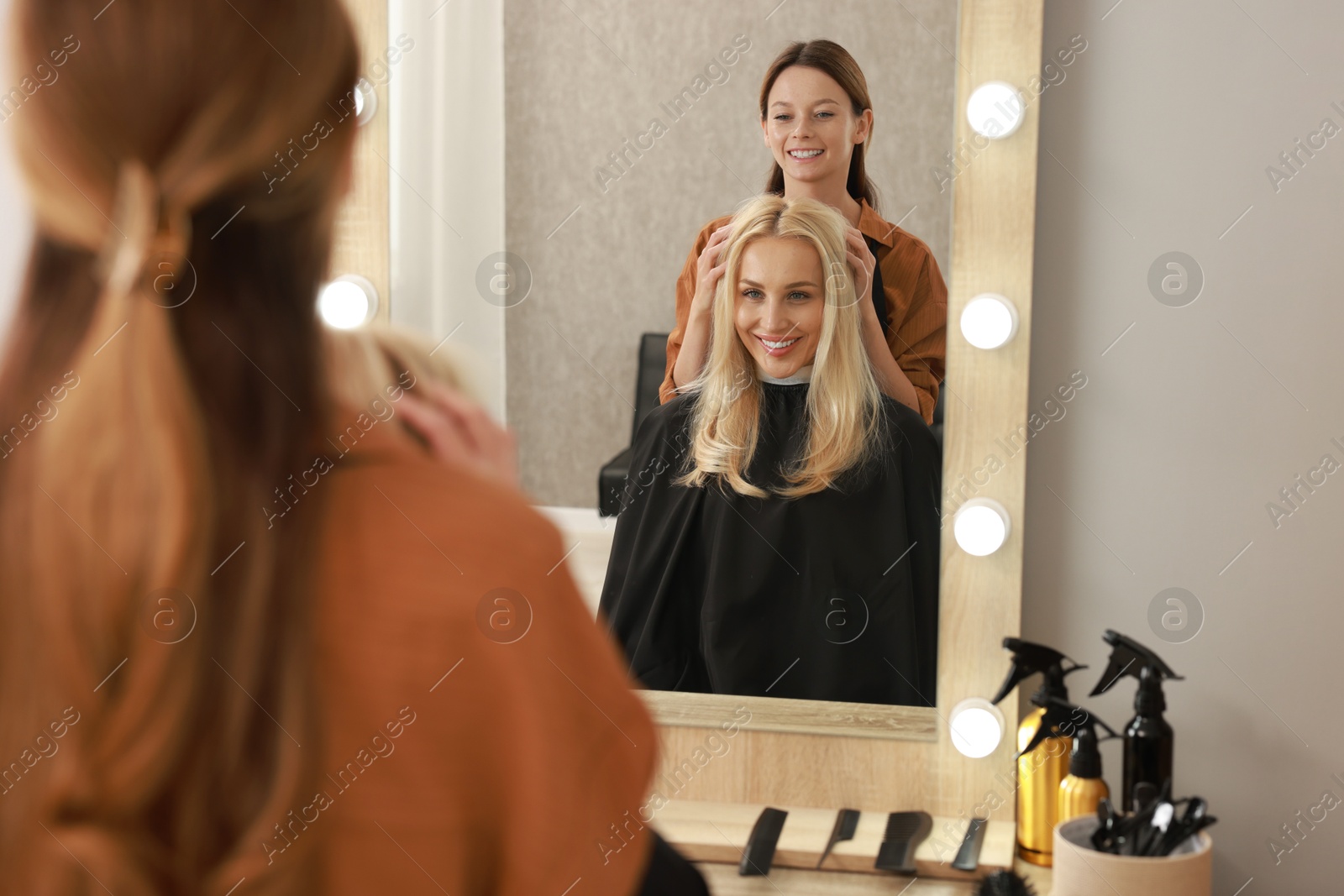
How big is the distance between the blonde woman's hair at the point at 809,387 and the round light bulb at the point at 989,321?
0.30 ft

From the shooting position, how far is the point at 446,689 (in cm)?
46

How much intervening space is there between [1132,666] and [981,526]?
0.17 metres

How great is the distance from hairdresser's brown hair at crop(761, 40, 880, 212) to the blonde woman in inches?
1.6

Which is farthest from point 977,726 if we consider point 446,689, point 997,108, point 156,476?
point 156,476

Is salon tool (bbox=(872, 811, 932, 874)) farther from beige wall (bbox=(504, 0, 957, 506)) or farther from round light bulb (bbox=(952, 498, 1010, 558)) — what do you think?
beige wall (bbox=(504, 0, 957, 506))

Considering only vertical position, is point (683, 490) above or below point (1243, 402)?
below

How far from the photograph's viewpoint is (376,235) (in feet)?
3.49

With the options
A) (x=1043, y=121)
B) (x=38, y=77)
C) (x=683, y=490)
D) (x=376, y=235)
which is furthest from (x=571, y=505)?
(x=38, y=77)

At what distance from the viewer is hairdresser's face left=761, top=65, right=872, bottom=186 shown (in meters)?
0.95

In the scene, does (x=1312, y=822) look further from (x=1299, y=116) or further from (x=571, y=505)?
(x=571, y=505)

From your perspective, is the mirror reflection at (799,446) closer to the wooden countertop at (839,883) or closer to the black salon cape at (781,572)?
the black salon cape at (781,572)

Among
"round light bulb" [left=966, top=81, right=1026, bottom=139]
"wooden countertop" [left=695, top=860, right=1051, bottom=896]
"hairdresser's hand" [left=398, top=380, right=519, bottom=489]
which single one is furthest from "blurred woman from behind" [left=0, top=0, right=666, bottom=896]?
"round light bulb" [left=966, top=81, right=1026, bottom=139]

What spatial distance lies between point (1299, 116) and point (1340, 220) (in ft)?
0.30

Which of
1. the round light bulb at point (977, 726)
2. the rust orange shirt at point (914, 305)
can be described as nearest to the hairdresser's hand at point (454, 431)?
the rust orange shirt at point (914, 305)
